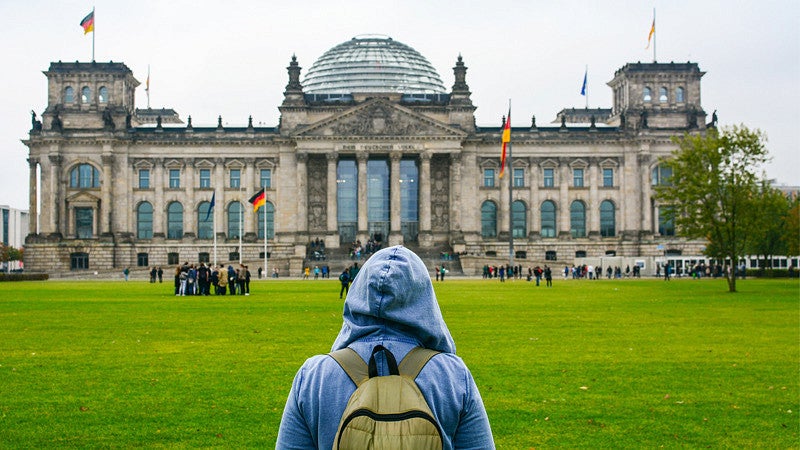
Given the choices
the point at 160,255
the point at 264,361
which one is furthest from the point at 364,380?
the point at 160,255

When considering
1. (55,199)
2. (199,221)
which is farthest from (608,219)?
(55,199)

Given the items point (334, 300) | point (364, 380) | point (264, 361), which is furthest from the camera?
point (334, 300)

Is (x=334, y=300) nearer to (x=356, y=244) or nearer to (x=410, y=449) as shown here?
(x=410, y=449)

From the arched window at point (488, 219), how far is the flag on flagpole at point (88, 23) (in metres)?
48.7

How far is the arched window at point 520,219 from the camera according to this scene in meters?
117

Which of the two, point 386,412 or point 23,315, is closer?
point 386,412

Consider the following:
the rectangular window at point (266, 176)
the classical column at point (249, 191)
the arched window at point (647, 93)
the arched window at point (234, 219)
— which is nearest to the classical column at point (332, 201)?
the rectangular window at point (266, 176)

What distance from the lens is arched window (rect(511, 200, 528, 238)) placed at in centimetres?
11744

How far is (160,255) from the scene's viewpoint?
Answer: 115000 mm

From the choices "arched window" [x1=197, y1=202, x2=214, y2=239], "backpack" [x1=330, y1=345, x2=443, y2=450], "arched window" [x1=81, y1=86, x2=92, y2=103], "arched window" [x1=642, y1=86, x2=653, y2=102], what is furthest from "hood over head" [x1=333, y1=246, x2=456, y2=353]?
"arched window" [x1=642, y1=86, x2=653, y2=102]

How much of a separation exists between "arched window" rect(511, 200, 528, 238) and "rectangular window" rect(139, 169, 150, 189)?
43.7 meters

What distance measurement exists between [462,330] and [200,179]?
91559 mm

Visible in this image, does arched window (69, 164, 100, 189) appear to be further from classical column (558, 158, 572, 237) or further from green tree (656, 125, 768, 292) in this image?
green tree (656, 125, 768, 292)

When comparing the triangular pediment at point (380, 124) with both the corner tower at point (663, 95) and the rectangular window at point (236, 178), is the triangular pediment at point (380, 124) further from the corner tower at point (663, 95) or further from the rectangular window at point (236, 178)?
the corner tower at point (663, 95)
